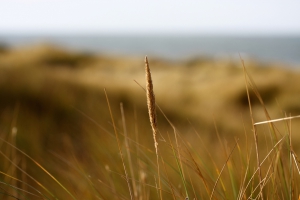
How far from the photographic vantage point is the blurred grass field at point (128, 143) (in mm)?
813

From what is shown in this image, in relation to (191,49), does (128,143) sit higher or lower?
higher

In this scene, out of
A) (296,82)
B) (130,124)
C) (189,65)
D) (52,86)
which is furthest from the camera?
(189,65)

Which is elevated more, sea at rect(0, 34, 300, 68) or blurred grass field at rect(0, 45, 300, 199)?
blurred grass field at rect(0, 45, 300, 199)

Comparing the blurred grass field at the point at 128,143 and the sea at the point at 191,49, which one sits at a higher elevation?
the blurred grass field at the point at 128,143

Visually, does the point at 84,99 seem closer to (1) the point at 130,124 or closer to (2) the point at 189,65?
(1) the point at 130,124

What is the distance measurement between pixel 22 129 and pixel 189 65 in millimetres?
10364

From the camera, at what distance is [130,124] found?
260cm

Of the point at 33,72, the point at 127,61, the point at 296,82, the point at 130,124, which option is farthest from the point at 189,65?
the point at 130,124

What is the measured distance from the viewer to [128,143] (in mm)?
940

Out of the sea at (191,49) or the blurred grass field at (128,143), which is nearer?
the blurred grass field at (128,143)

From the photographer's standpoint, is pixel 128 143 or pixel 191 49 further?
pixel 191 49

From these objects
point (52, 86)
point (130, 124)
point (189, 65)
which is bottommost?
point (189, 65)

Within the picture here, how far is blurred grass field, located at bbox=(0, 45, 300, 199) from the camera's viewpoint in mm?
813

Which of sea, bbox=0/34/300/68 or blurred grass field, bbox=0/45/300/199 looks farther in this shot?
sea, bbox=0/34/300/68
